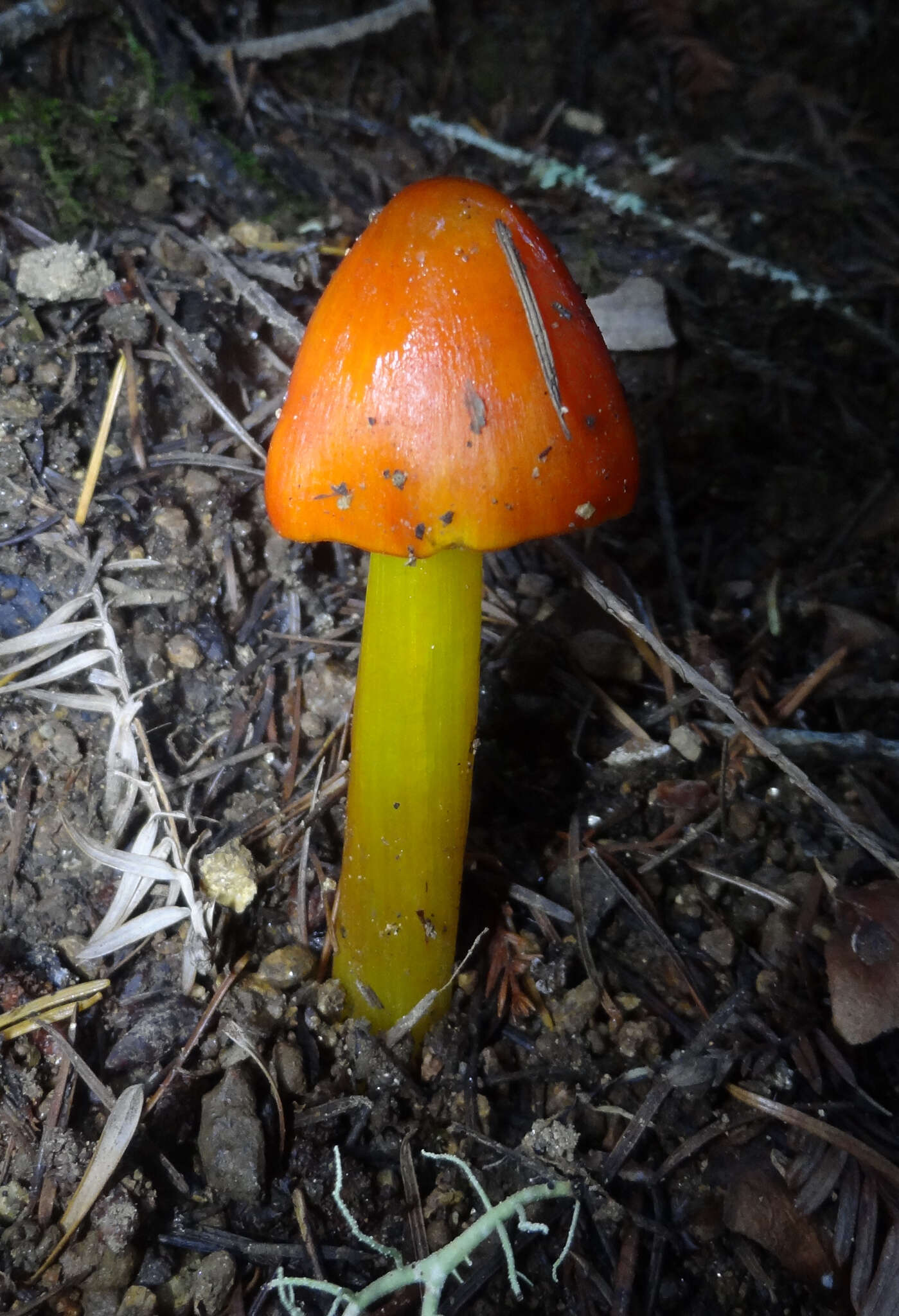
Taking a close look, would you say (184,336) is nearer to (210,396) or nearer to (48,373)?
(210,396)

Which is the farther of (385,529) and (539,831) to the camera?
(539,831)

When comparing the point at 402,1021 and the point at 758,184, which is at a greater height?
the point at 758,184

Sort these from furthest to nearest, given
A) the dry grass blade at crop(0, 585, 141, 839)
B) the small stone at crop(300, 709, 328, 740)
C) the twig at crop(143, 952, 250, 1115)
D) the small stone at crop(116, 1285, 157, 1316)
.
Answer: the small stone at crop(300, 709, 328, 740) → the dry grass blade at crop(0, 585, 141, 839) → the twig at crop(143, 952, 250, 1115) → the small stone at crop(116, 1285, 157, 1316)

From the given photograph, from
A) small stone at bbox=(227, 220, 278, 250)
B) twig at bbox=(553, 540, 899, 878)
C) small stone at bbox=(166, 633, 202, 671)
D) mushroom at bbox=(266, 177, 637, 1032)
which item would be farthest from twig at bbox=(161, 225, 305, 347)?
twig at bbox=(553, 540, 899, 878)

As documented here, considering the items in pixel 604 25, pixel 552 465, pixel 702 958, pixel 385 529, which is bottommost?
pixel 702 958

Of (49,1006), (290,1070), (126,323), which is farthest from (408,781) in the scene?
(126,323)

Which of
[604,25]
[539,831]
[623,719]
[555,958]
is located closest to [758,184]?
[604,25]

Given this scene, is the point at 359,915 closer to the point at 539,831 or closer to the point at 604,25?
the point at 539,831

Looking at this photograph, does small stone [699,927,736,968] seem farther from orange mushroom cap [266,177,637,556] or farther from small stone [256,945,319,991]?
orange mushroom cap [266,177,637,556]
